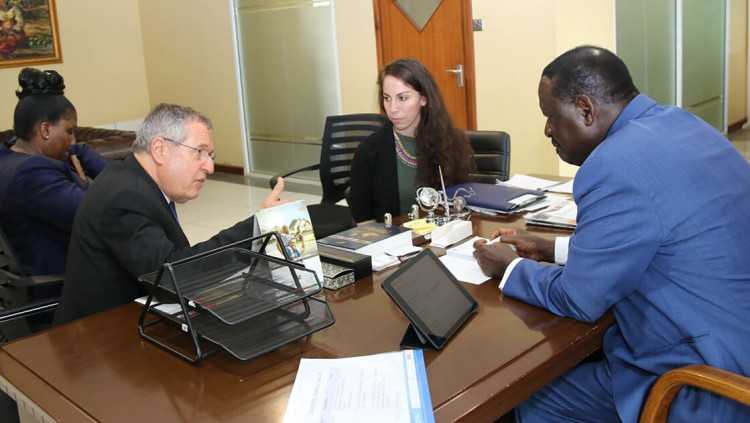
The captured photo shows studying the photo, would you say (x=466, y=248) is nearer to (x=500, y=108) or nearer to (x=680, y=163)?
(x=680, y=163)

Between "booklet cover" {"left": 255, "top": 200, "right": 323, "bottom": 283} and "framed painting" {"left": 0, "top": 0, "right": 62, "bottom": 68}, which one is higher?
"framed painting" {"left": 0, "top": 0, "right": 62, "bottom": 68}

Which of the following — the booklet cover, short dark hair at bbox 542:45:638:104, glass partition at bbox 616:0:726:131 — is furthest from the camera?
glass partition at bbox 616:0:726:131

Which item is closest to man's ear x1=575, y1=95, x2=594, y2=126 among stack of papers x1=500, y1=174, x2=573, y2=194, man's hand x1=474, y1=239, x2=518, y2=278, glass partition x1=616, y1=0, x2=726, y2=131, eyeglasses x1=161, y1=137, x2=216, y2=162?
man's hand x1=474, y1=239, x2=518, y2=278

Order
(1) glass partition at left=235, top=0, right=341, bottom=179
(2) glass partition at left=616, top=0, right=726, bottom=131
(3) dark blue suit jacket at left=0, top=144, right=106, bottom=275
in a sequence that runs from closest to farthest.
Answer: (3) dark blue suit jacket at left=0, top=144, right=106, bottom=275 < (2) glass partition at left=616, top=0, right=726, bottom=131 < (1) glass partition at left=235, top=0, right=341, bottom=179

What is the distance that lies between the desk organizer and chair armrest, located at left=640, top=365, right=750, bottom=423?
0.71 meters

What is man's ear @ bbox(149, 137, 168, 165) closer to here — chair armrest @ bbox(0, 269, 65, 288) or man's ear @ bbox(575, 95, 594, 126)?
chair armrest @ bbox(0, 269, 65, 288)

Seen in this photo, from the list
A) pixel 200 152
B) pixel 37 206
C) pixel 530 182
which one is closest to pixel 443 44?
pixel 530 182

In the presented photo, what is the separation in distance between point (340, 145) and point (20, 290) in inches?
85.0

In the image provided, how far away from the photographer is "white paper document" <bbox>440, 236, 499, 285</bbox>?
2.07 metres

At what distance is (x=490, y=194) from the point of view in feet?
9.17

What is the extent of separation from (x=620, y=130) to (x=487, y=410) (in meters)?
0.70

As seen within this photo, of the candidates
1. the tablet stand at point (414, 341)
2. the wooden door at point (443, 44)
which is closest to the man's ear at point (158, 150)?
the tablet stand at point (414, 341)

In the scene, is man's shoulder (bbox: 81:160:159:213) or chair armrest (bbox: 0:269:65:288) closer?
man's shoulder (bbox: 81:160:159:213)

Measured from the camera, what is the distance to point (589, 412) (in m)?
1.87
